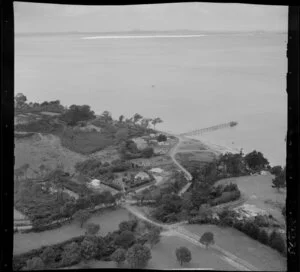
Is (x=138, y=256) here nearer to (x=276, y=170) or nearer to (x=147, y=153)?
(x=147, y=153)

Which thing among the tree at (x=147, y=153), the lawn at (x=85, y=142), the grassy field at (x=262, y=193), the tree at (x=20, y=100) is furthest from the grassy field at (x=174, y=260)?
the tree at (x=20, y=100)

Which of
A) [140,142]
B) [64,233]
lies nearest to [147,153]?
[140,142]

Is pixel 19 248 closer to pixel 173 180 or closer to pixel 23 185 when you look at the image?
pixel 23 185

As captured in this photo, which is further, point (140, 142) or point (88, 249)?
point (140, 142)

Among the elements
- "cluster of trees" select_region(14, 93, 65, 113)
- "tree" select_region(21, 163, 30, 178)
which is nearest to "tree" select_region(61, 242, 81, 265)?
"tree" select_region(21, 163, 30, 178)
